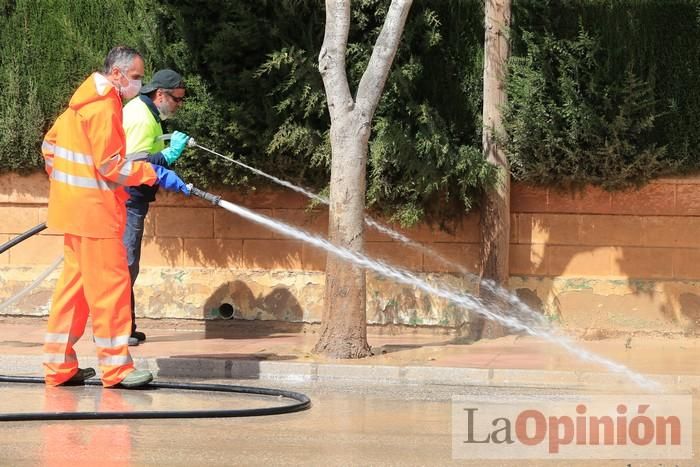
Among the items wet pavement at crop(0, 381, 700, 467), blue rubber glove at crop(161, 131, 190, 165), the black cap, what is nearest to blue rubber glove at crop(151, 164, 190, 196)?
blue rubber glove at crop(161, 131, 190, 165)

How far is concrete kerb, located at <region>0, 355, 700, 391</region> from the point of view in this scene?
8.67m

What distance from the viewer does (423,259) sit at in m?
11.2

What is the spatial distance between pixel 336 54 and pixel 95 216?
8.80 ft

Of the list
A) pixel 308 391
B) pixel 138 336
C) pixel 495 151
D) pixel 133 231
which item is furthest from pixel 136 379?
pixel 495 151

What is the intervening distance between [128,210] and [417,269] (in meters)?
2.85

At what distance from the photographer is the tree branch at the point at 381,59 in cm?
938

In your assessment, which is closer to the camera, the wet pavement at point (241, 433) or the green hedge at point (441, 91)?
the wet pavement at point (241, 433)

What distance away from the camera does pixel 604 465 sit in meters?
5.83

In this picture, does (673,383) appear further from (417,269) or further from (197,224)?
(197,224)

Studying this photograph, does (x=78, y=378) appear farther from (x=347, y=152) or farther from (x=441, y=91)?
(x=441, y=91)

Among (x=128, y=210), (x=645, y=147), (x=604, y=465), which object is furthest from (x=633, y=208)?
(x=604, y=465)

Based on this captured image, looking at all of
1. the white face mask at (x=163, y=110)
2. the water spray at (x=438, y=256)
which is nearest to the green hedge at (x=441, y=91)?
the water spray at (x=438, y=256)

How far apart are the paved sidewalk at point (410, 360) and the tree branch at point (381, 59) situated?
1.99 m

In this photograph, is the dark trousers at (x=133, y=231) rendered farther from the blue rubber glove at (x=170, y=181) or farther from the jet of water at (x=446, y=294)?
the blue rubber glove at (x=170, y=181)
